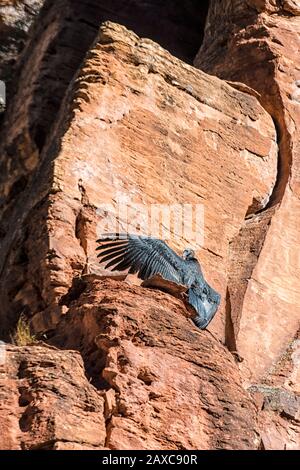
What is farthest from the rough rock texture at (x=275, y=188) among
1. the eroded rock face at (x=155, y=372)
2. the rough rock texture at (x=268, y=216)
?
the eroded rock face at (x=155, y=372)

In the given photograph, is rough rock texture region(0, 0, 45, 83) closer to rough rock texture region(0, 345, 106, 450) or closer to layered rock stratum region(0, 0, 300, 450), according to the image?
layered rock stratum region(0, 0, 300, 450)

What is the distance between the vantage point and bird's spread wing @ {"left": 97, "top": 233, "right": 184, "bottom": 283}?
16.7 meters

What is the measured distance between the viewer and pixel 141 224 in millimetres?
18031

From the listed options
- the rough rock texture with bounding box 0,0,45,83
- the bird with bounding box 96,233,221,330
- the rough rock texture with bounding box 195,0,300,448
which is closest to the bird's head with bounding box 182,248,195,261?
the bird with bounding box 96,233,221,330

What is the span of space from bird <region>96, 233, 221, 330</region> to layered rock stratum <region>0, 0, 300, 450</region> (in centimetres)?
30

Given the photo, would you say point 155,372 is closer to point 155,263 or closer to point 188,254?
point 155,263

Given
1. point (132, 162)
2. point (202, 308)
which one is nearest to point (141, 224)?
point (132, 162)

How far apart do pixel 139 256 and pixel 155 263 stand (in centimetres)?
19

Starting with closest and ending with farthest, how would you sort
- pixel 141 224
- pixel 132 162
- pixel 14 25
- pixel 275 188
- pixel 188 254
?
1. pixel 188 254
2. pixel 141 224
3. pixel 132 162
4. pixel 275 188
5. pixel 14 25

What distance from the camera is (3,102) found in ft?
79.8

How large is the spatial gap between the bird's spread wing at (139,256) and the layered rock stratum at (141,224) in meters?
0.28

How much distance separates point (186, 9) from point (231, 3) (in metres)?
2.65

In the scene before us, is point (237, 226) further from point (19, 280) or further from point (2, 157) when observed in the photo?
point (2, 157)
